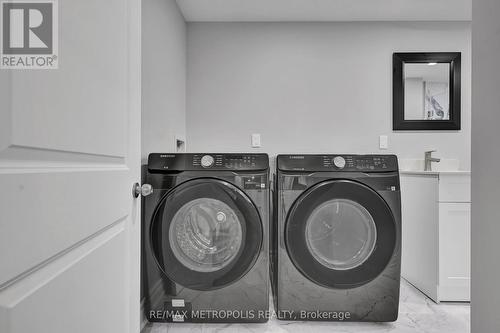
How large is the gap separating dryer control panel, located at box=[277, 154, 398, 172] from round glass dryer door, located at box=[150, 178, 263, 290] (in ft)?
1.09

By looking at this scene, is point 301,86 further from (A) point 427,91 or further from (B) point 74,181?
(B) point 74,181

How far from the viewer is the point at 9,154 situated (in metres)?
0.46

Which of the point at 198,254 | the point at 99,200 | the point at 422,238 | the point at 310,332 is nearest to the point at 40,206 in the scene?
the point at 99,200

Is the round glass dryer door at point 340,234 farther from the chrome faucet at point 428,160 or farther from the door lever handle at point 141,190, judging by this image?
the chrome faucet at point 428,160

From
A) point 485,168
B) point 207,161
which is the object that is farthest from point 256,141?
point 485,168

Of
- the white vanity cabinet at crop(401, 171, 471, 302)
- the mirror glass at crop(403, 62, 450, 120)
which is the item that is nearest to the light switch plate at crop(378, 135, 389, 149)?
the mirror glass at crop(403, 62, 450, 120)

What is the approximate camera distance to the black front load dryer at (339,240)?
1.54m

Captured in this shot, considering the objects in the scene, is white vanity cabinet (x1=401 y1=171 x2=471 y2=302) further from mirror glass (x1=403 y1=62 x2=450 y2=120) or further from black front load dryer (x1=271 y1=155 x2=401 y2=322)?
mirror glass (x1=403 y1=62 x2=450 y2=120)

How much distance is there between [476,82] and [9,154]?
1339 millimetres

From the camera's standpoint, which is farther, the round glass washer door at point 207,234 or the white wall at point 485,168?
the round glass washer door at point 207,234

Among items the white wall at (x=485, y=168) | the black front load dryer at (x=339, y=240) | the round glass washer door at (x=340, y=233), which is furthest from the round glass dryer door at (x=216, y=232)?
the white wall at (x=485, y=168)

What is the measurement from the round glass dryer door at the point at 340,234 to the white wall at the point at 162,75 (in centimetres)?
98

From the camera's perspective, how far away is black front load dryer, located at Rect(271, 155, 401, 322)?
5.07 feet

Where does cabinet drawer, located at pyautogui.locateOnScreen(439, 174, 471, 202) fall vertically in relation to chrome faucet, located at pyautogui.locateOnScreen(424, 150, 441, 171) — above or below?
below
